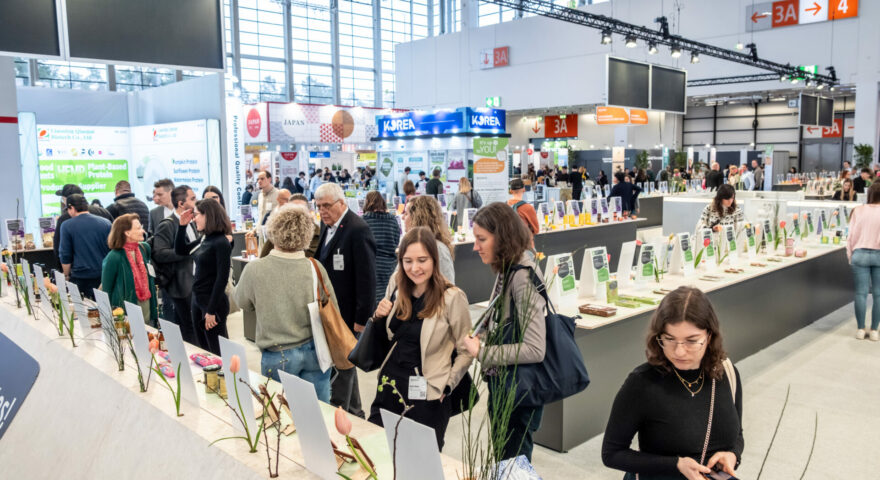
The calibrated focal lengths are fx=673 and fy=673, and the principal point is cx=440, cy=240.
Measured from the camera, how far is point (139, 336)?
254cm

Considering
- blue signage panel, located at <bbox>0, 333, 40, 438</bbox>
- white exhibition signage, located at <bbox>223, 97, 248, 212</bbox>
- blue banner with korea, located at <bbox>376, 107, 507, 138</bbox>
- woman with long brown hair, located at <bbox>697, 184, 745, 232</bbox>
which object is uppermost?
blue banner with korea, located at <bbox>376, 107, 507, 138</bbox>

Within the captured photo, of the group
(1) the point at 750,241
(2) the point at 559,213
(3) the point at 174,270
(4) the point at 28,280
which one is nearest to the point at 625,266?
(1) the point at 750,241

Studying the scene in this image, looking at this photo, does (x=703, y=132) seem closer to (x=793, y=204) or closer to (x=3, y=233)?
(x=793, y=204)

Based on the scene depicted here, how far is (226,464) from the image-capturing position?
191 cm

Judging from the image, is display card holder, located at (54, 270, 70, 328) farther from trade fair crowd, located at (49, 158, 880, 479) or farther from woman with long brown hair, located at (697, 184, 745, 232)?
woman with long brown hair, located at (697, 184, 745, 232)

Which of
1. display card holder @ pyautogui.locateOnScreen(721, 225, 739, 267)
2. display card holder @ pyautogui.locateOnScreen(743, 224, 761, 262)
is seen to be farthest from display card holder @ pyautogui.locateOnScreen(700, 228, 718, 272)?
display card holder @ pyautogui.locateOnScreen(743, 224, 761, 262)

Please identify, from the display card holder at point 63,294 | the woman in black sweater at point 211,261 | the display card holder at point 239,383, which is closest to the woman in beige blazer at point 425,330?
the display card holder at point 239,383

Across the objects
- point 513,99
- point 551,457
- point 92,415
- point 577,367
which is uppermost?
point 513,99

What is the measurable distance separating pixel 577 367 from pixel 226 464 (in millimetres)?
1167

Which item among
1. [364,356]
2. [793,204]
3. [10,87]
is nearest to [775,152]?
Result: [793,204]

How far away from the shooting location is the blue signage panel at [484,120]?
44.6 ft

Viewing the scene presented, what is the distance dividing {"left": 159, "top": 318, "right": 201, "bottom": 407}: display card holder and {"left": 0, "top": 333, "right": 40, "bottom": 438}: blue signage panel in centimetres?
129

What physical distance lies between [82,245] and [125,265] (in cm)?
138

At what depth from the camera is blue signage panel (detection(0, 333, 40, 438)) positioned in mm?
3158
